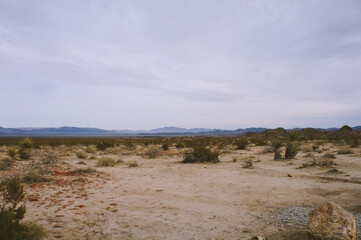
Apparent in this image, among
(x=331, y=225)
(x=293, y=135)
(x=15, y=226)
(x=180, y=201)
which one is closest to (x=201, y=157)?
(x=180, y=201)

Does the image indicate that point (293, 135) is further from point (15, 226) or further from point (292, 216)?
point (15, 226)

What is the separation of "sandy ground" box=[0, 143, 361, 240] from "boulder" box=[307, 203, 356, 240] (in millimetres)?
581

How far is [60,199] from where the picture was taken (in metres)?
6.91

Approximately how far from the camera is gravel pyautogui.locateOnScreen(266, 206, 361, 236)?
16.9ft

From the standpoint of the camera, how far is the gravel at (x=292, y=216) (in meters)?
5.16

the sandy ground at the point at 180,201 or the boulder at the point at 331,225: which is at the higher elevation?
the boulder at the point at 331,225

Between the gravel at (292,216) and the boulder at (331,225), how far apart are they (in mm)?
1063

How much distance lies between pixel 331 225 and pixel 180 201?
428 cm

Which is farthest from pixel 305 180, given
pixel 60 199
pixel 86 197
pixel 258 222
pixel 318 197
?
pixel 60 199

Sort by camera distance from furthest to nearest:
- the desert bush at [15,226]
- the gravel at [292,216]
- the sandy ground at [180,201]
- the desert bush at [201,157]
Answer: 1. the desert bush at [201,157]
2. the gravel at [292,216]
3. the sandy ground at [180,201]
4. the desert bush at [15,226]

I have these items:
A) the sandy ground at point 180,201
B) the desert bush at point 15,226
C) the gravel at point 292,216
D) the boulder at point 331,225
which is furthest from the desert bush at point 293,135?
the desert bush at point 15,226

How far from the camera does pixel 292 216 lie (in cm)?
556

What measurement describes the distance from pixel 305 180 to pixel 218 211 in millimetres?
5716

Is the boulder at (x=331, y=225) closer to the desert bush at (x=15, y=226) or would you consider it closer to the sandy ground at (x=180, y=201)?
the sandy ground at (x=180, y=201)
